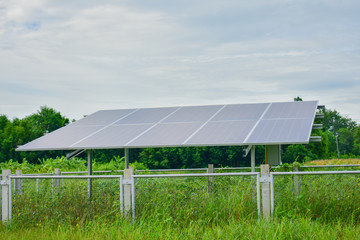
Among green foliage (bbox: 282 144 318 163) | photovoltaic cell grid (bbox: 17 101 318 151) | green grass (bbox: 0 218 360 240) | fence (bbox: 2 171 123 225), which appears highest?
photovoltaic cell grid (bbox: 17 101 318 151)

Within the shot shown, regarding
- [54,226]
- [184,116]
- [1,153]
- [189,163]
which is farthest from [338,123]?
[54,226]

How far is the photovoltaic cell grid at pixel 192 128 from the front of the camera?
35.4ft

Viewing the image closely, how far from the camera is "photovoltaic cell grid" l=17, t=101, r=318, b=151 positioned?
10.8m

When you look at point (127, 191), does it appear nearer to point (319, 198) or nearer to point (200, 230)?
point (200, 230)

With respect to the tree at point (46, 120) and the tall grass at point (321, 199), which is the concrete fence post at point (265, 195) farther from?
the tree at point (46, 120)

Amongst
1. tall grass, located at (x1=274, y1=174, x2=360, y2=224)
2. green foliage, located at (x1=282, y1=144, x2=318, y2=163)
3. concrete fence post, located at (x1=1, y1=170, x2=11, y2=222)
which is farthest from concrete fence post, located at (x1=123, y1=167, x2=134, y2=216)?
green foliage, located at (x1=282, y1=144, x2=318, y2=163)

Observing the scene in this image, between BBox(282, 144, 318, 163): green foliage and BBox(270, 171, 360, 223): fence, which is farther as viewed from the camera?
BBox(282, 144, 318, 163): green foliage

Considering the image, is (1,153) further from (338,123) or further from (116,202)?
(338,123)

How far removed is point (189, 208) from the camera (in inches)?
360

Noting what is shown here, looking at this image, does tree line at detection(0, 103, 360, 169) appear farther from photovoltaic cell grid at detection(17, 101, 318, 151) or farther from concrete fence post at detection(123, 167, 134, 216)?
concrete fence post at detection(123, 167, 134, 216)

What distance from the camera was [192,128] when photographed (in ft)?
40.5

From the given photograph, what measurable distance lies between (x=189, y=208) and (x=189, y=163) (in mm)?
27558

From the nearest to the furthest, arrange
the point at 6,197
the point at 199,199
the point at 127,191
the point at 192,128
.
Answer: the point at 199,199 < the point at 127,191 < the point at 6,197 < the point at 192,128

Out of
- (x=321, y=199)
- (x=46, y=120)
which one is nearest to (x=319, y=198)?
(x=321, y=199)
